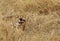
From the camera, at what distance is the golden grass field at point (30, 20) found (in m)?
3.07

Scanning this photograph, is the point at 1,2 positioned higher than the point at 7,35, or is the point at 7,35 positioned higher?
the point at 1,2

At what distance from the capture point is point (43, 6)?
3.78 meters

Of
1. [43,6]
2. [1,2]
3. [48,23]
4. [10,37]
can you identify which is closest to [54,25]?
[48,23]

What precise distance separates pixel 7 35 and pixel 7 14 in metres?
0.68

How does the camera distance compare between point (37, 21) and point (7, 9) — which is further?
point (7, 9)

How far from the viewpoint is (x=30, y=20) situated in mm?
3492

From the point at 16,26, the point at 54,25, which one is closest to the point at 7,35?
the point at 16,26

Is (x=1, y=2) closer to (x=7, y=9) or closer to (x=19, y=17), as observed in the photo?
(x=7, y=9)

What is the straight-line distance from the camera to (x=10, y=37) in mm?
2990

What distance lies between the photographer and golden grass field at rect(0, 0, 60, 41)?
10.1ft

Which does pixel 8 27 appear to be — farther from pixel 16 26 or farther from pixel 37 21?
pixel 37 21

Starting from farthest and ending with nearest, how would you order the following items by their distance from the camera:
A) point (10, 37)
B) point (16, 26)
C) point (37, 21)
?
point (37, 21) → point (16, 26) → point (10, 37)

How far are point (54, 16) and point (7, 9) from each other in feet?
2.59

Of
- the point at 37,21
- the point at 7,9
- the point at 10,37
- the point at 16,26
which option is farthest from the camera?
the point at 7,9
